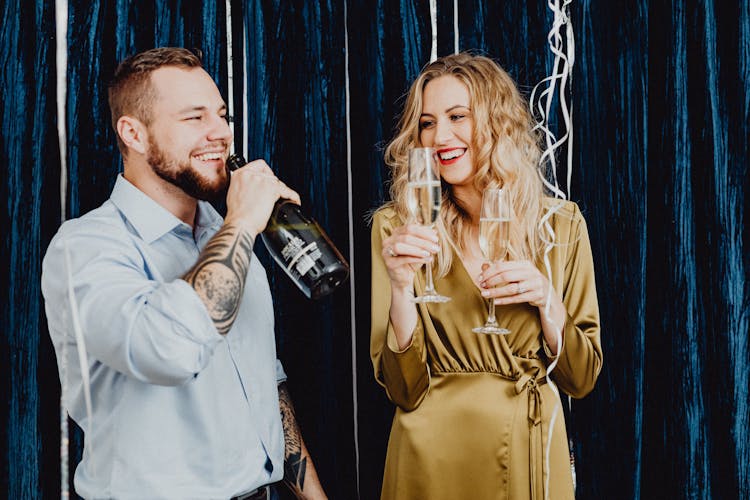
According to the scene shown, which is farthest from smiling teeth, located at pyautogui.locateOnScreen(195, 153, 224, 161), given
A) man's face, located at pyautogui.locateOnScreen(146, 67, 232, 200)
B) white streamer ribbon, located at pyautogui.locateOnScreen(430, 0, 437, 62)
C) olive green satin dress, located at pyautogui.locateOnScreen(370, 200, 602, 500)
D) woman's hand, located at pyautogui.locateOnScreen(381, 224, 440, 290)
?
white streamer ribbon, located at pyautogui.locateOnScreen(430, 0, 437, 62)

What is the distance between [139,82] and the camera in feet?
4.71

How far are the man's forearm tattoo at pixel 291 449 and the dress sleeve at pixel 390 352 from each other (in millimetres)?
209

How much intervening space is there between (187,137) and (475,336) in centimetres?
71

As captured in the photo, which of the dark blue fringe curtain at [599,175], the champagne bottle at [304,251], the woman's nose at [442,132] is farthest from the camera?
the dark blue fringe curtain at [599,175]

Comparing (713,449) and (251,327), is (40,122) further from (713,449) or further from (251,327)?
(713,449)

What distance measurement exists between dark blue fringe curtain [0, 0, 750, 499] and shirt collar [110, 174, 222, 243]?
0.54 metres

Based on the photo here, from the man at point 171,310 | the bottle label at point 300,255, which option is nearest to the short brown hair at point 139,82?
the man at point 171,310

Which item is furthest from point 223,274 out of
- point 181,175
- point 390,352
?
point 390,352

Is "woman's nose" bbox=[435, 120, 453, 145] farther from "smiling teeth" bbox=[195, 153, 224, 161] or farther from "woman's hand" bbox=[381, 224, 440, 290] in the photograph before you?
"smiling teeth" bbox=[195, 153, 224, 161]

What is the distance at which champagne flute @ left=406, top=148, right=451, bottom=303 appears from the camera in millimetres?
1375

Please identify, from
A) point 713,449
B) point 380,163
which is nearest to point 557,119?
point 380,163

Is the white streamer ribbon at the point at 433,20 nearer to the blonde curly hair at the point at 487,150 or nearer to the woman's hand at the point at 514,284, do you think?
the blonde curly hair at the point at 487,150

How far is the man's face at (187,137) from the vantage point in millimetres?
1402

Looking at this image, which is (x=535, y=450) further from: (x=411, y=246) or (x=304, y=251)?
(x=304, y=251)
